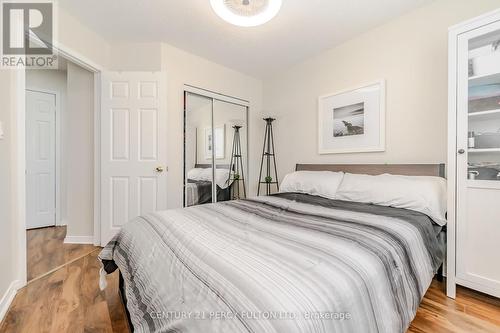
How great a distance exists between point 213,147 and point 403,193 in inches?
97.4

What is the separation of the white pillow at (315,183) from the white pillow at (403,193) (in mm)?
135

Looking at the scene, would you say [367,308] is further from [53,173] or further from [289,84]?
[53,173]

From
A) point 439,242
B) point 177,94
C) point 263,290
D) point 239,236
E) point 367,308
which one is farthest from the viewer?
point 177,94

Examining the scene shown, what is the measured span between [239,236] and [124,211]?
2.16 metres

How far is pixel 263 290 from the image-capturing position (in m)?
0.68

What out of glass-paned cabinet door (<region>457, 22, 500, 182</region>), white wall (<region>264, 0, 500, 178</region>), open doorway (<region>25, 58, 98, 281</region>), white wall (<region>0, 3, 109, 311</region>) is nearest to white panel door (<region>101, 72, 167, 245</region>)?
open doorway (<region>25, 58, 98, 281</region>)

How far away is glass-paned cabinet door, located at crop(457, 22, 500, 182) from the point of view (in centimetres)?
159

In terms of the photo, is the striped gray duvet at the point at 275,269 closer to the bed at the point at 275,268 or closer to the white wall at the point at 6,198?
the bed at the point at 275,268

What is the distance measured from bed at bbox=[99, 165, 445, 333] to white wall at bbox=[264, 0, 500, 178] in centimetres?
93

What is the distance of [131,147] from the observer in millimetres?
2777

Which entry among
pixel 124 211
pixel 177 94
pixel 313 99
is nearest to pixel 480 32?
pixel 313 99
